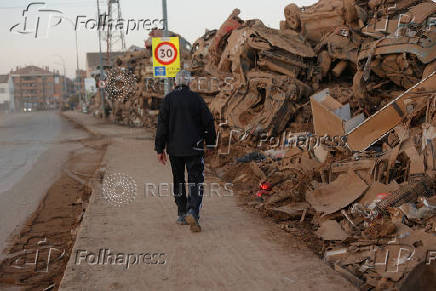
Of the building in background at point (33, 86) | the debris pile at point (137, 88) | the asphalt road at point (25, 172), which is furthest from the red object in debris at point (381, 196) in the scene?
the building in background at point (33, 86)

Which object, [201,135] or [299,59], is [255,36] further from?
[201,135]

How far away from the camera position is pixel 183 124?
18.4 feet

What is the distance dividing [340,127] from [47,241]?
5.12 m

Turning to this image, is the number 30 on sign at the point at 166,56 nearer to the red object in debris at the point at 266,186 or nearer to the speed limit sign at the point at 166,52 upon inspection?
the speed limit sign at the point at 166,52

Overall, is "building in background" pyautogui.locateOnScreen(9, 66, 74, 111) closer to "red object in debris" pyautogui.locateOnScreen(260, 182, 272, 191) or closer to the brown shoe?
"red object in debris" pyautogui.locateOnScreen(260, 182, 272, 191)

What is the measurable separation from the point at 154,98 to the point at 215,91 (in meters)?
9.88

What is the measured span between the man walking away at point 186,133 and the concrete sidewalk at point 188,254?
1.58ft

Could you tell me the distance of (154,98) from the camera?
2345 centimetres

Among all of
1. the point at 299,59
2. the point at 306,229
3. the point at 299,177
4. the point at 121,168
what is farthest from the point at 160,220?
the point at 299,59

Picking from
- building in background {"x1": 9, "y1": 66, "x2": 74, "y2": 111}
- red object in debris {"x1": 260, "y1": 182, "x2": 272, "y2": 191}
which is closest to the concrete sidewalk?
red object in debris {"x1": 260, "y1": 182, "x2": 272, "y2": 191}

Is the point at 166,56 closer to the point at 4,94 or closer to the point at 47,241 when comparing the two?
the point at 47,241

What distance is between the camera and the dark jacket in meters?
5.59

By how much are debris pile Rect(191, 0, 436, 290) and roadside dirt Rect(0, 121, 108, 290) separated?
274cm

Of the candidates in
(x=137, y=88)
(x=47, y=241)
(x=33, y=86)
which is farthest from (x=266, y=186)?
(x=33, y=86)
